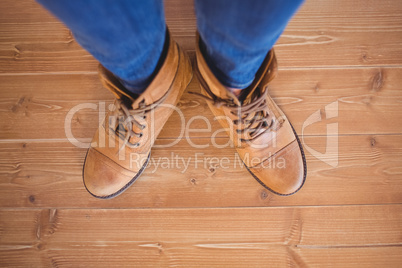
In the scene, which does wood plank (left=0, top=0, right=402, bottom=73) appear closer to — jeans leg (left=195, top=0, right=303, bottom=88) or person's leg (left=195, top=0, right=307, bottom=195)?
person's leg (left=195, top=0, right=307, bottom=195)

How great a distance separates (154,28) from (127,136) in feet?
1.15

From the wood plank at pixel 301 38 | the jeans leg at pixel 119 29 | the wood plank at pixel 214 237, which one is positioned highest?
the jeans leg at pixel 119 29

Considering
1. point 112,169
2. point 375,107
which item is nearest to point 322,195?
point 375,107

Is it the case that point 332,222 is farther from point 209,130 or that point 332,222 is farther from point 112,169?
point 112,169

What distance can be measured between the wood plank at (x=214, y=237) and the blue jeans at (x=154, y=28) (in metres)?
0.49

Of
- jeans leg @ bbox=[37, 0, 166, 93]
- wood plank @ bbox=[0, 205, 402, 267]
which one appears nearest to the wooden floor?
wood plank @ bbox=[0, 205, 402, 267]

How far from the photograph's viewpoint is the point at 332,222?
803 millimetres

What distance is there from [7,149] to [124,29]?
0.74m

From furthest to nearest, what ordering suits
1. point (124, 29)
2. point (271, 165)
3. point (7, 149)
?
1. point (7, 149)
2. point (271, 165)
3. point (124, 29)

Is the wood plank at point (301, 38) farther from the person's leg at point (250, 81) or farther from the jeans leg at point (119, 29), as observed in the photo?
the jeans leg at point (119, 29)

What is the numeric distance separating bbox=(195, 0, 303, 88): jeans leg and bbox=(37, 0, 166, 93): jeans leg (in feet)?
0.30

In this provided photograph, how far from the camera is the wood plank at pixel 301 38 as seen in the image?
0.87m

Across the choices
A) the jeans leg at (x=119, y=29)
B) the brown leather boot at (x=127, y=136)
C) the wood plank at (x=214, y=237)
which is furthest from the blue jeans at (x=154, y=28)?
the wood plank at (x=214, y=237)

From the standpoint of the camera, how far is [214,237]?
81cm
